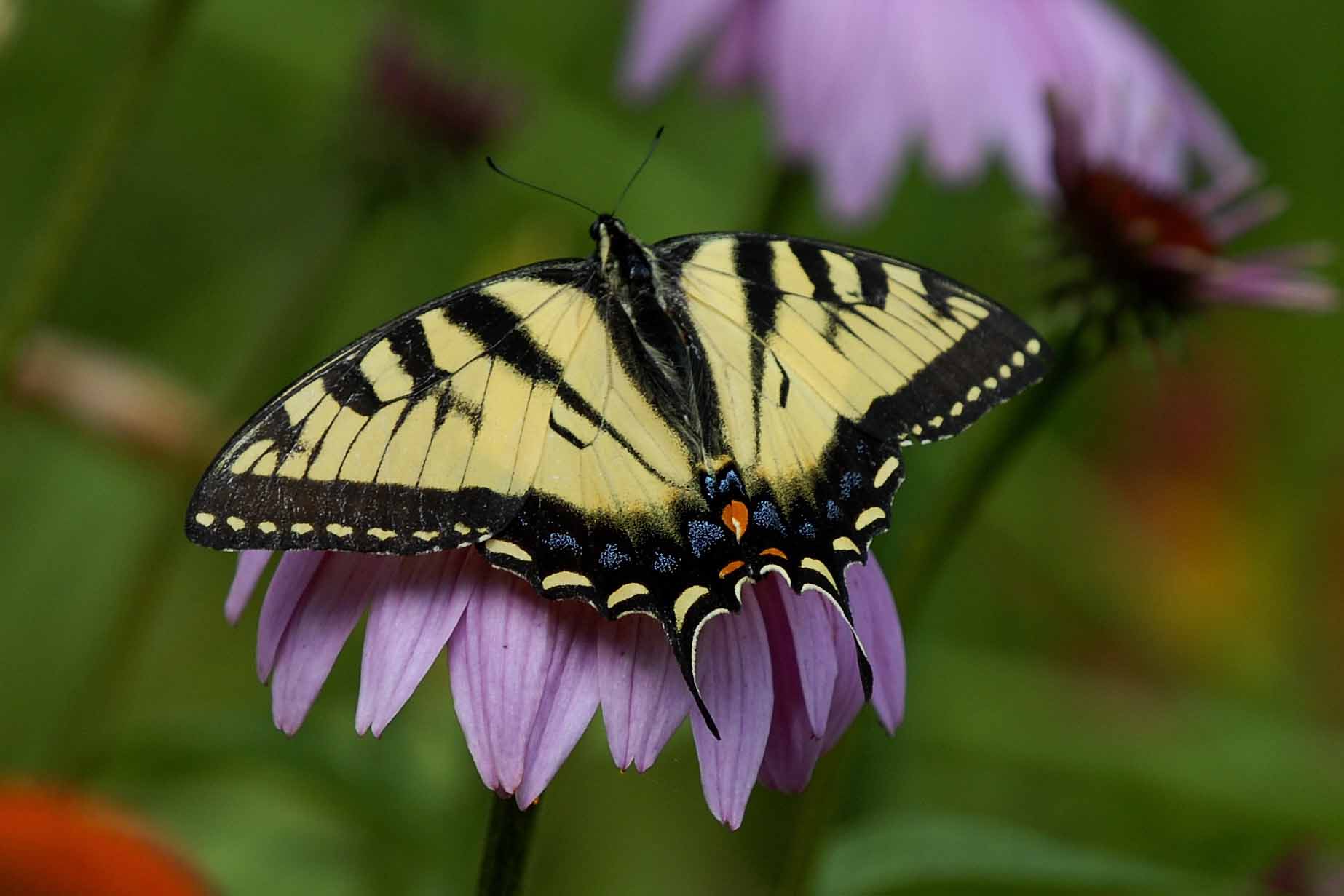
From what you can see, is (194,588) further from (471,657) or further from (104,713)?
(471,657)

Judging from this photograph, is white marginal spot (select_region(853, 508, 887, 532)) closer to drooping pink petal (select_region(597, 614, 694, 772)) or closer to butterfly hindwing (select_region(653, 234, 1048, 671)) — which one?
butterfly hindwing (select_region(653, 234, 1048, 671))

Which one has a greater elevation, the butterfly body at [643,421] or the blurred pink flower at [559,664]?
the butterfly body at [643,421]

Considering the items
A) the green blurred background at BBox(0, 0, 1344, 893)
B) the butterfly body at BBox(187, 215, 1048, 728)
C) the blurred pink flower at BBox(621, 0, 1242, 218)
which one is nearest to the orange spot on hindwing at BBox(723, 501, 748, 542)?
the butterfly body at BBox(187, 215, 1048, 728)

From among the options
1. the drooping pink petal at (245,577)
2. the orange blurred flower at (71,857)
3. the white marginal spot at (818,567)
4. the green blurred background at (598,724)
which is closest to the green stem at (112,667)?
the green blurred background at (598,724)

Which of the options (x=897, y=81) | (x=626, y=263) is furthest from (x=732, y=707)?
(x=897, y=81)

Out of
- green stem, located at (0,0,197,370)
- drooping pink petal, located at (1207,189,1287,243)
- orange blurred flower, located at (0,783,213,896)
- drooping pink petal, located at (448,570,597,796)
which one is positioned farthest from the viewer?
drooping pink petal, located at (1207,189,1287,243)

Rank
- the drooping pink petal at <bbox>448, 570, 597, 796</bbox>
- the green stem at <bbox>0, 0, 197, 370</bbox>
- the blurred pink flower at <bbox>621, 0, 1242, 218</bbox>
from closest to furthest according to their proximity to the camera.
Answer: the drooping pink petal at <bbox>448, 570, 597, 796</bbox>
the green stem at <bbox>0, 0, 197, 370</bbox>
the blurred pink flower at <bbox>621, 0, 1242, 218</bbox>

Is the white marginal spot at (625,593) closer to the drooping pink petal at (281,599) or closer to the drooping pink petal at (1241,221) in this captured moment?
the drooping pink petal at (281,599)
